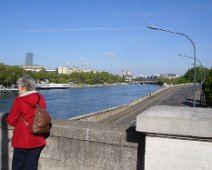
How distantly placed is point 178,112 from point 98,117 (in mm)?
46805

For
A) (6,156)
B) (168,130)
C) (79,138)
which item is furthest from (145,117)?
(6,156)

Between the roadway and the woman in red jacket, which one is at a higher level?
the woman in red jacket

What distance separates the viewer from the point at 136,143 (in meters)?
3.96

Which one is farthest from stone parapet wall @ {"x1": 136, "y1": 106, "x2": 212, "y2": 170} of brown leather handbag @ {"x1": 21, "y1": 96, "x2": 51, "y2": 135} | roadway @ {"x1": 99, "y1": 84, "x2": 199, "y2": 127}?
roadway @ {"x1": 99, "y1": 84, "x2": 199, "y2": 127}

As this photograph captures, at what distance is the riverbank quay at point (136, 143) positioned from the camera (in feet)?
10.3

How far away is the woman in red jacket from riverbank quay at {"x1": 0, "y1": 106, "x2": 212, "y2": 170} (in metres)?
0.41

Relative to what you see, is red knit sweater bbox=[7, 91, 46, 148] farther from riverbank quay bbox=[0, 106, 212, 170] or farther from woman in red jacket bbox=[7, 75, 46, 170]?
riverbank quay bbox=[0, 106, 212, 170]

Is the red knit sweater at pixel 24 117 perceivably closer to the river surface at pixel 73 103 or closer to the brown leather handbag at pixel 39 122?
the brown leather handbag at pixel 39 122

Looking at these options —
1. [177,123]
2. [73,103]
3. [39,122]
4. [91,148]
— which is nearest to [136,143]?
[91,148]

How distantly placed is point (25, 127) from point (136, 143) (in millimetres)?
1218

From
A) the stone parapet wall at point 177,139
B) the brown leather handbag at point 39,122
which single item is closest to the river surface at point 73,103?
the brown leather handbag at point 39,122

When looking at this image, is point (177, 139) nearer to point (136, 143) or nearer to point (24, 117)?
point (136, 143)

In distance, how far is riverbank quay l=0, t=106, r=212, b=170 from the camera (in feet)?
10.3

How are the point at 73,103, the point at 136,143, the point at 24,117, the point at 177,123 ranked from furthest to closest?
the point at 73,103 → the point at 24,117 → the point at 136,143 → the point at 177,123
